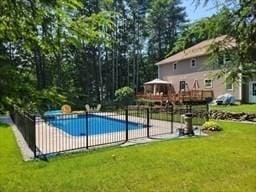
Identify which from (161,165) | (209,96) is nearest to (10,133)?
(161,165)

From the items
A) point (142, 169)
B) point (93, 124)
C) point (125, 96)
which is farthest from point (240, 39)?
point (125, 96)

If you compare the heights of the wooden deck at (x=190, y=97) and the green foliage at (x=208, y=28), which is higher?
the green foliage at (x=208, y=28)

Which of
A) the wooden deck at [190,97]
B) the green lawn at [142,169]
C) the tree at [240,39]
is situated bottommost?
the green lawn at [142,169]

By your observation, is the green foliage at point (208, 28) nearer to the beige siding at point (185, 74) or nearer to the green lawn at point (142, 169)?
the green lawn at point (142, 169)

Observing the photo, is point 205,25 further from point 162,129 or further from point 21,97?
point 162,129

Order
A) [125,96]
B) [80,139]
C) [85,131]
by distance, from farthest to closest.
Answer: [125,96] < [85,131] < [80,139]

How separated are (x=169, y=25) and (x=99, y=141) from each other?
44.1 m

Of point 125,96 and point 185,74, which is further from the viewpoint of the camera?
point 185,74

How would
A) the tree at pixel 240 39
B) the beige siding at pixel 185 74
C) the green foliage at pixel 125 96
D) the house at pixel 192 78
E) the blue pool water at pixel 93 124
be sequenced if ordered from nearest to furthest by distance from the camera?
the tree at pixel 240 39 → the blue pool water at pixel 93 124 → the house at pixel 192 78 → the beige siding at pixel 185 74 → the green foliage at pixel 125 96

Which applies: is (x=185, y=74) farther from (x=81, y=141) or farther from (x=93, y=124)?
(x=81, y=141)

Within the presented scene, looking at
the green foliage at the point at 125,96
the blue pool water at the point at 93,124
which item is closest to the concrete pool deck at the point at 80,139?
the blue pool water at the point at 93,124

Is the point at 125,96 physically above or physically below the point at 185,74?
below

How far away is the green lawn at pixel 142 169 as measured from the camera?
6952mm

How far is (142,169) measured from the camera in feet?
26.9
